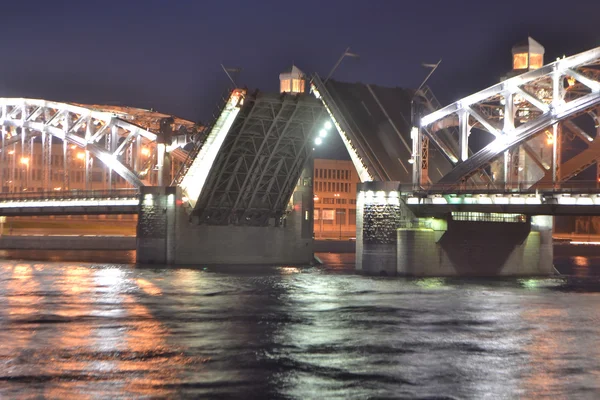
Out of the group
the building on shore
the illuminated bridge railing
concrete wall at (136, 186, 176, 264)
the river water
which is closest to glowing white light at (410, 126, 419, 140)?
the river water

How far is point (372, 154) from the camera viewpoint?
67.2m

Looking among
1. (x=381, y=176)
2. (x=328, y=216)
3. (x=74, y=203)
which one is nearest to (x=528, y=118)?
(x=381, y=176)

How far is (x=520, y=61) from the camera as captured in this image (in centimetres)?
7238

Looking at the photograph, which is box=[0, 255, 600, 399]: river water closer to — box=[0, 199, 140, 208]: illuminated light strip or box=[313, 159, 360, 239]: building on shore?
box=[0, 199, 140, 208]: illuminated light strip

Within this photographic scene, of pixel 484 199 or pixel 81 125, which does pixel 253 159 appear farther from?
pixel 81 125

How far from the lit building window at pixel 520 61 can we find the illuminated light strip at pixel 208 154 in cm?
2275

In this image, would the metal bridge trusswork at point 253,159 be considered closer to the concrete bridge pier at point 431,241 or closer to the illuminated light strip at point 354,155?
the illuminated light strip at point 354,155

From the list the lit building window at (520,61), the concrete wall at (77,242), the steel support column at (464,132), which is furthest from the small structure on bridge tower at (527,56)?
the concrete wall at (77,242)

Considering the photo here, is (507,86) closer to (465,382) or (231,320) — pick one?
(231,320)

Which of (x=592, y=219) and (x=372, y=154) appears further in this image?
(x=592, y=219)

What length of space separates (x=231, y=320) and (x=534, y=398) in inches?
697

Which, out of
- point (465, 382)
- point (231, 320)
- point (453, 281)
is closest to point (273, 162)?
point (453, 281)

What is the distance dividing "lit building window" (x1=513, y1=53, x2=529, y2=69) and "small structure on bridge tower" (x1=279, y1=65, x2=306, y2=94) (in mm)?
17653

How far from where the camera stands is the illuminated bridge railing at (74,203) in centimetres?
8025
